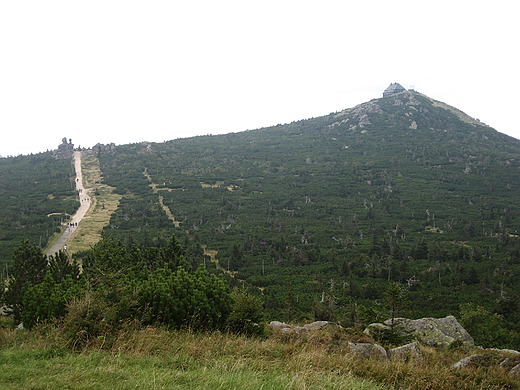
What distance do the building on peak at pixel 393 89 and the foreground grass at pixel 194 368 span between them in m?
198

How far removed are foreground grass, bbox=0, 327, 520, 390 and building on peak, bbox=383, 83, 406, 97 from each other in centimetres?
19783

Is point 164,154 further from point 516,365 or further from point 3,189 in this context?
point 516,365

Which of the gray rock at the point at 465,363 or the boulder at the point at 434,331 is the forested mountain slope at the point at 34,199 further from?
the gray rock at the point at 465,363

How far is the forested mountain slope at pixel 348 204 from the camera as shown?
123ft

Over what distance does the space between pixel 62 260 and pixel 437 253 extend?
4849cm

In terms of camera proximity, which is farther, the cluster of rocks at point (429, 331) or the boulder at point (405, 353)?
the cluster of rocks at point (429, 331)

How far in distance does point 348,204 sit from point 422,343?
220 feet

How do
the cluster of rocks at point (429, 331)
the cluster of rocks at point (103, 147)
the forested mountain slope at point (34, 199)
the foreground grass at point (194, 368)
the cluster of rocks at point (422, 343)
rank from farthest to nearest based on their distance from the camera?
the cluster of rocks at point (103, 147) → the forested mountain slope at point (34, 199) → the cluster of rocks at point (429, 331) → the cluster of rocks at point (422, 343) → the foreground grass at point (194, 368)

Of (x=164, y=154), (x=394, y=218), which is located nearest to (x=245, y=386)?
(x=394, y=218)

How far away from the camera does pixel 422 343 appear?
13055 mm

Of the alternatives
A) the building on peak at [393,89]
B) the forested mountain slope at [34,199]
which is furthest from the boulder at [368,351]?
the building on peak at [393,89]

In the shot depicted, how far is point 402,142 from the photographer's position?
4941 inches

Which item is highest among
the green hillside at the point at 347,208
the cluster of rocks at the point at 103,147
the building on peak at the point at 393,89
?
the building on peak at the point at 393,89

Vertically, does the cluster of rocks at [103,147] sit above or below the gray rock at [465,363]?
above
